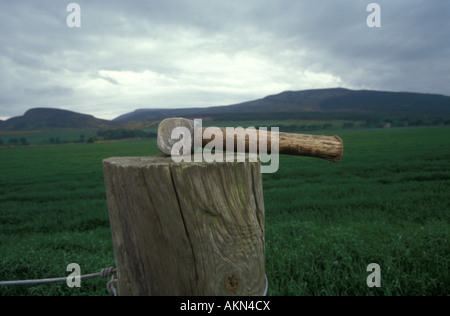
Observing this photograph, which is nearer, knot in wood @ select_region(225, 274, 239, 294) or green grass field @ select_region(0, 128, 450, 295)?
knot in wood @ select_region(225, 274, 239, 294)

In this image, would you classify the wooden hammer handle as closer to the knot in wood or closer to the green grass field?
the knot in wood

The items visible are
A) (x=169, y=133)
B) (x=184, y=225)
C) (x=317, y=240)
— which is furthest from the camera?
(x=317, y=240)

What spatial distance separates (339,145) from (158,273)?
1305mm

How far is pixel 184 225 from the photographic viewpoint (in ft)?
3.70

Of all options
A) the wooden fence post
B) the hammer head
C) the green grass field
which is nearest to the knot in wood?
the wooden fence post

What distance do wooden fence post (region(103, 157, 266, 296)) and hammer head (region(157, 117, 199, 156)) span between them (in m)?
0.50

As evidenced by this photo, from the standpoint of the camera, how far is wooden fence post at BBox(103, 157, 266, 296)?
43.8 inches

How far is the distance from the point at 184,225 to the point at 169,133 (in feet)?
2.46

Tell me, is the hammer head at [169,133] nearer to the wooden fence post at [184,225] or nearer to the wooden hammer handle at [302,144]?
the wooden hammer handle at [302,144]

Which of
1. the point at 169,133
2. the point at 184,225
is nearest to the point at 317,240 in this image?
the point at 169,133

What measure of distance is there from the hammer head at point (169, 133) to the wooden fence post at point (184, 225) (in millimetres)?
500

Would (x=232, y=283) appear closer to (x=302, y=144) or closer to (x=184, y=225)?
(x=184, y=225)

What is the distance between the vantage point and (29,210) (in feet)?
26.9

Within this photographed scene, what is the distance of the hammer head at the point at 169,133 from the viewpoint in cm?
168
